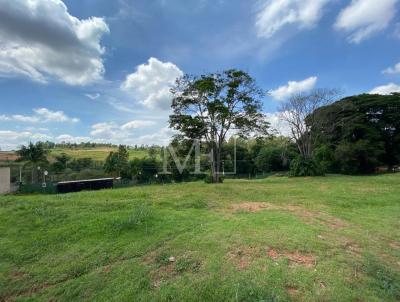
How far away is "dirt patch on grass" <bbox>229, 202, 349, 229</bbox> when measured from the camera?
5435mm

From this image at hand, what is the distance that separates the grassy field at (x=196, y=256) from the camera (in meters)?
2.82

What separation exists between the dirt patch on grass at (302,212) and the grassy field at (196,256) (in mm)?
54

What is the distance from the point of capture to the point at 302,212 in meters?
6.40

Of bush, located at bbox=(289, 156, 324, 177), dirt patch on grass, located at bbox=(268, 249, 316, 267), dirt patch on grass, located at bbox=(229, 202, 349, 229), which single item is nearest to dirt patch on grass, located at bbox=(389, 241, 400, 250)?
dirt patch on grass, located at bbox=(229, 202, 349, 229)

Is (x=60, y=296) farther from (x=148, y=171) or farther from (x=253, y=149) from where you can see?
(x=253, y=149)

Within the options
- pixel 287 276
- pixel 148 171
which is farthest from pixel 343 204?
pixel 148 171

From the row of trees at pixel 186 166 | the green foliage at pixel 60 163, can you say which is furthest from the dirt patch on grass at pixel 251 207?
the green foliage at pixel 60 163

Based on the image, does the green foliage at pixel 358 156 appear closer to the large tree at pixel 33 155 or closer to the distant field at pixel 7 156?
the large tree at pixel 33 155

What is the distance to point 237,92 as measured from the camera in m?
17.4

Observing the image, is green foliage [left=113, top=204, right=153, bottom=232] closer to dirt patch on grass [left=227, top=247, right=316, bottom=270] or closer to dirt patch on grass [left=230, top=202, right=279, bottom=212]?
dirt patch on grass [left=227, top=247, right=316, bottom=270]

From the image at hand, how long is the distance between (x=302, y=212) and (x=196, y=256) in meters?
3.90

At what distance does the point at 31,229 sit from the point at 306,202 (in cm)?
717

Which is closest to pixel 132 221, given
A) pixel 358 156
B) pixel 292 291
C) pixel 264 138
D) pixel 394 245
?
pixel 292 291

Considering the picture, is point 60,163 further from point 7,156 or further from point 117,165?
point 117,165
